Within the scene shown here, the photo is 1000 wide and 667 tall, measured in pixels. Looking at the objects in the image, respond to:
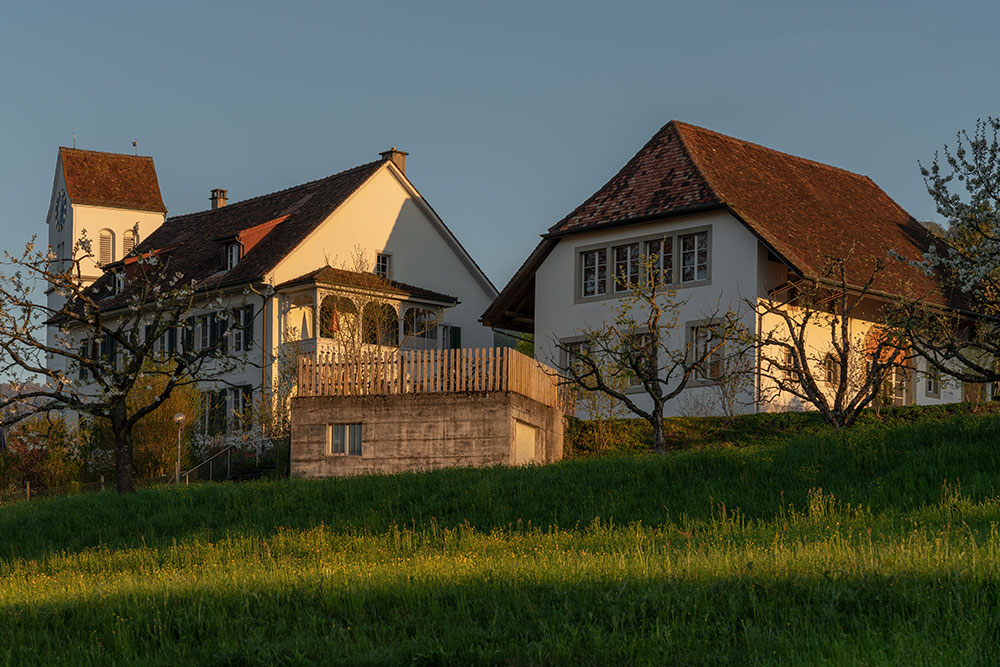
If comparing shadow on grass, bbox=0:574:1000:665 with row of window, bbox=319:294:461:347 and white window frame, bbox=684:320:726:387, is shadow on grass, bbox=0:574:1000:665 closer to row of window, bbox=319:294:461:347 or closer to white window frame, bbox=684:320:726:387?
white window frame, bbox=684:320:726:387

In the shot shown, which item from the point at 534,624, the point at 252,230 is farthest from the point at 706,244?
the point at 534,624

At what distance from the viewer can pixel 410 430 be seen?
93.8 feet

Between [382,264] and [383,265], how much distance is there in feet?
0.18

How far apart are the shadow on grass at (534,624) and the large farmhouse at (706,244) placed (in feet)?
68.2

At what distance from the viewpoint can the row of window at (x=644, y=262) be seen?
36.4 m

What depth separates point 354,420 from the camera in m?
29.1

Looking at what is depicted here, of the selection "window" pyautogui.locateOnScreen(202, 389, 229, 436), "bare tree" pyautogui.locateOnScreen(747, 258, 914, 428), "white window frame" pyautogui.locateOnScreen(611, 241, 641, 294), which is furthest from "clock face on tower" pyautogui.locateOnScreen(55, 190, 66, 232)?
"bare tree" pyautogui.locateOnScreen(747, 258, 914, 428)

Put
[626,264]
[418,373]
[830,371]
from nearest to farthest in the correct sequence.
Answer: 1. [418,373]
2. [830,371]
3. [626,264]

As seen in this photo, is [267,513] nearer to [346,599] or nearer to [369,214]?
[346,599]

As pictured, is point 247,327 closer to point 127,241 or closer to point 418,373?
point 418,373

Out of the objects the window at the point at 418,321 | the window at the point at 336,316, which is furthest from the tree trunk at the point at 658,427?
the window at the point at 418,321

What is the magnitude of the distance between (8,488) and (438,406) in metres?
23.6

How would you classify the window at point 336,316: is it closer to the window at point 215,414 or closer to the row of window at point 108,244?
the window at point 215,414

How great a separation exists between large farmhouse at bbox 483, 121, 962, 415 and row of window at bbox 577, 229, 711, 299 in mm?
30
